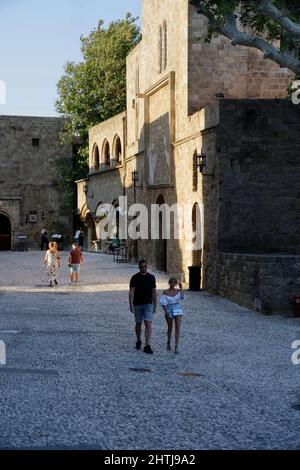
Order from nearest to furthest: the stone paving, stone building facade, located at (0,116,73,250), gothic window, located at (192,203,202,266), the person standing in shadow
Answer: the stone paving < gothic window, located at (192,203,202,266) < the person standing in shadow < stone building facade, located at (0,116,73,250)

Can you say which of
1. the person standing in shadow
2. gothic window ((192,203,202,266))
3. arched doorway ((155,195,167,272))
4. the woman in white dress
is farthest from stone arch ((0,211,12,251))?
gothic window ((192,203,202,266))

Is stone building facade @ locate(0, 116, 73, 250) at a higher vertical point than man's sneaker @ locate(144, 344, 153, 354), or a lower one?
higher

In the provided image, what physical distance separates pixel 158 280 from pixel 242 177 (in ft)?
19.1

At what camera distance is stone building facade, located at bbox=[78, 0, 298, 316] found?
71.1 ft

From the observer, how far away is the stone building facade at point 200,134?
21.7 meters

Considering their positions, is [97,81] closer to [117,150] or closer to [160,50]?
[117,150]

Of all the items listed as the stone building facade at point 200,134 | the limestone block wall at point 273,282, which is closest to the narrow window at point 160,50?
the stone building facade at point 200,134

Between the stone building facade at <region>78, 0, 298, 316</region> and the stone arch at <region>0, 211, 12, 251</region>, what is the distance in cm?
1652

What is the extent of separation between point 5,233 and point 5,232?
0.25ft

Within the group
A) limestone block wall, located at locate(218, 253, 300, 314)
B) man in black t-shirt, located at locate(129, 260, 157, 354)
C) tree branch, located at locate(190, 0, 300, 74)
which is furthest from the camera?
limestone block wall, located at locate(218, 253, 300, 314)

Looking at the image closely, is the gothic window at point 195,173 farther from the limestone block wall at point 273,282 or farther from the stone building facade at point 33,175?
the stone building facade at point 33,175

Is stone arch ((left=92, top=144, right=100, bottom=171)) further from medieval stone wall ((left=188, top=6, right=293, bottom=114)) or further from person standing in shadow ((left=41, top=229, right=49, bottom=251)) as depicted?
medieval stone wall ((left=188, top=6, right=293, bottom=114))

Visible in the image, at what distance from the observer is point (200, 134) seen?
23.4 metres

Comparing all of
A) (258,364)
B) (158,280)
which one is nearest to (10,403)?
(258,364)
